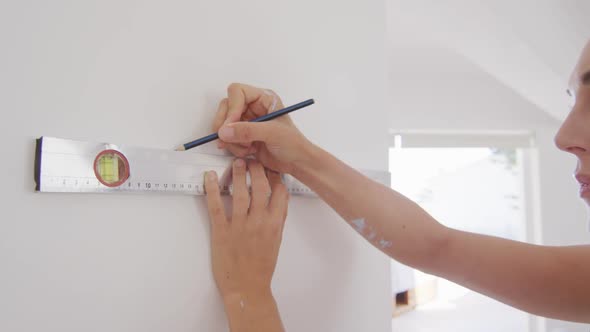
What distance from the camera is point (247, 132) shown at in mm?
543

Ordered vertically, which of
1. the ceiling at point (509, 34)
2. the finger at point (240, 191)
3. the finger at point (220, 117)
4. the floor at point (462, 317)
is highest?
the ceiling at point (509, 34)

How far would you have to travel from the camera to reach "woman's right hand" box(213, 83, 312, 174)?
0.55m

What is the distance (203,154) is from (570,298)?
62 cm

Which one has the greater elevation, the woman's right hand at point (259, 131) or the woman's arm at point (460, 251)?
the woman's right hand at point (259, 131)

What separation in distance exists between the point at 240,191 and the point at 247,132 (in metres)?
0.09

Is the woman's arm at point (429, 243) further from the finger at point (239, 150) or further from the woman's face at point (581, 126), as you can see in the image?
the woman's face at point (581, 126)

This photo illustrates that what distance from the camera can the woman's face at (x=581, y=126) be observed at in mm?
620

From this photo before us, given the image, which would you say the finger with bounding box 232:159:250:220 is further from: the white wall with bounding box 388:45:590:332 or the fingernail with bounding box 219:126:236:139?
the white wall with bounding box 388:45:590:332

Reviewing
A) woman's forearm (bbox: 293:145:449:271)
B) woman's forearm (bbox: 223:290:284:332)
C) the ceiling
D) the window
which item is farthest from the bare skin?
the window

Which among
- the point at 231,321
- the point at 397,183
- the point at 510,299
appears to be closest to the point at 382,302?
the point at 510,299

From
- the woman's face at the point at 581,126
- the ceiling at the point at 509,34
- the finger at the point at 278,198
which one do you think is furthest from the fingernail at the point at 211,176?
the ceiling at the point at 509,34

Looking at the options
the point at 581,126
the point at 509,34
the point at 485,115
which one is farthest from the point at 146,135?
the point at 485,115

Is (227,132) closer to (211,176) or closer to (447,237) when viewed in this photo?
(211,176)

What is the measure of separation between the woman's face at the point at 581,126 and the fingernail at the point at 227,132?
566 mm
